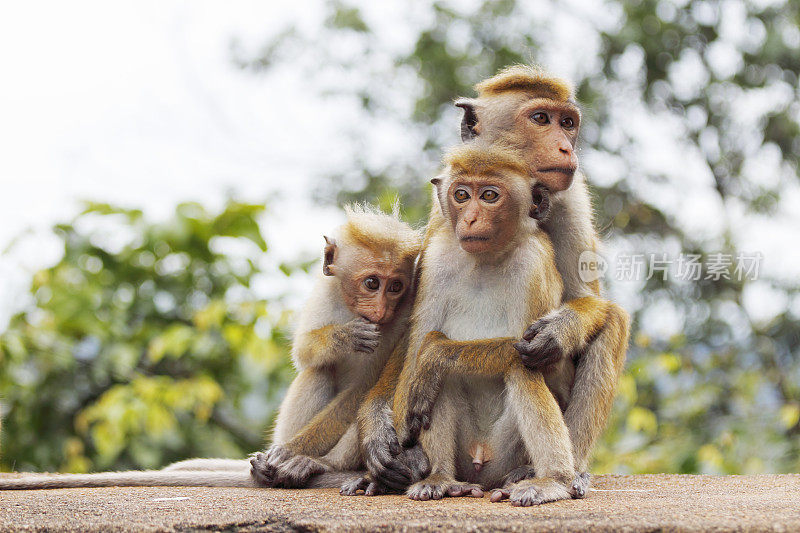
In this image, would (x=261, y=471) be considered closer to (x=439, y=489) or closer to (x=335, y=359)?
(x=335, y=359)

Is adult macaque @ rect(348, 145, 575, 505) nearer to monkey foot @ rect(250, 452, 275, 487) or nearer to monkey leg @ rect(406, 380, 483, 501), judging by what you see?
monkey leg @ rect(406, 380, 483, 501)

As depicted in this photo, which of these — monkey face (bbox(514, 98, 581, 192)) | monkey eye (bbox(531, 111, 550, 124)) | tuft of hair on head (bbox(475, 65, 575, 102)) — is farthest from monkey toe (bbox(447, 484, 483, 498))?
tuft of hair on head (bbox(475, 65, 575, 102))

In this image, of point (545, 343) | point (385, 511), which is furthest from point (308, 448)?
point (545, 343)

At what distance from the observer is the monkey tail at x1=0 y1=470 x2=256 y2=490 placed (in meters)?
4.56

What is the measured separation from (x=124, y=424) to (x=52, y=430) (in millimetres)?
1344

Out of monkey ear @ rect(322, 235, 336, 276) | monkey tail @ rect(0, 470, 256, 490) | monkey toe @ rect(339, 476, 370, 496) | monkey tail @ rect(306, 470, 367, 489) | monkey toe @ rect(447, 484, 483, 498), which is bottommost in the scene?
monkey tail @ rect(0, 470, 256, 490)

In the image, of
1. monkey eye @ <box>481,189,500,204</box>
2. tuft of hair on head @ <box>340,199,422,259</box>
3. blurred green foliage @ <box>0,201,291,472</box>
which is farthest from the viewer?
blurred green foliage @ <box>0,201,291,472</box>

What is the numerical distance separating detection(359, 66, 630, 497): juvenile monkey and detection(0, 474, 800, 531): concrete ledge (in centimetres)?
30

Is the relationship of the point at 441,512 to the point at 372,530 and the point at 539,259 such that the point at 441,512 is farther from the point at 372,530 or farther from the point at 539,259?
the point at 539,259

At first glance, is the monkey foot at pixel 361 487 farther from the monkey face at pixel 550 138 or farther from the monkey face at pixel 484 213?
the monkey face at pixel 550 138

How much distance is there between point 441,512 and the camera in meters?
3.18

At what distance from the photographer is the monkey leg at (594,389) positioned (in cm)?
390

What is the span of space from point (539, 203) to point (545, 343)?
28.8 inches

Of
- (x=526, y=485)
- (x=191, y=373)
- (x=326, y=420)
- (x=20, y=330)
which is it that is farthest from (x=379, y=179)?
(x=526, y=485)
